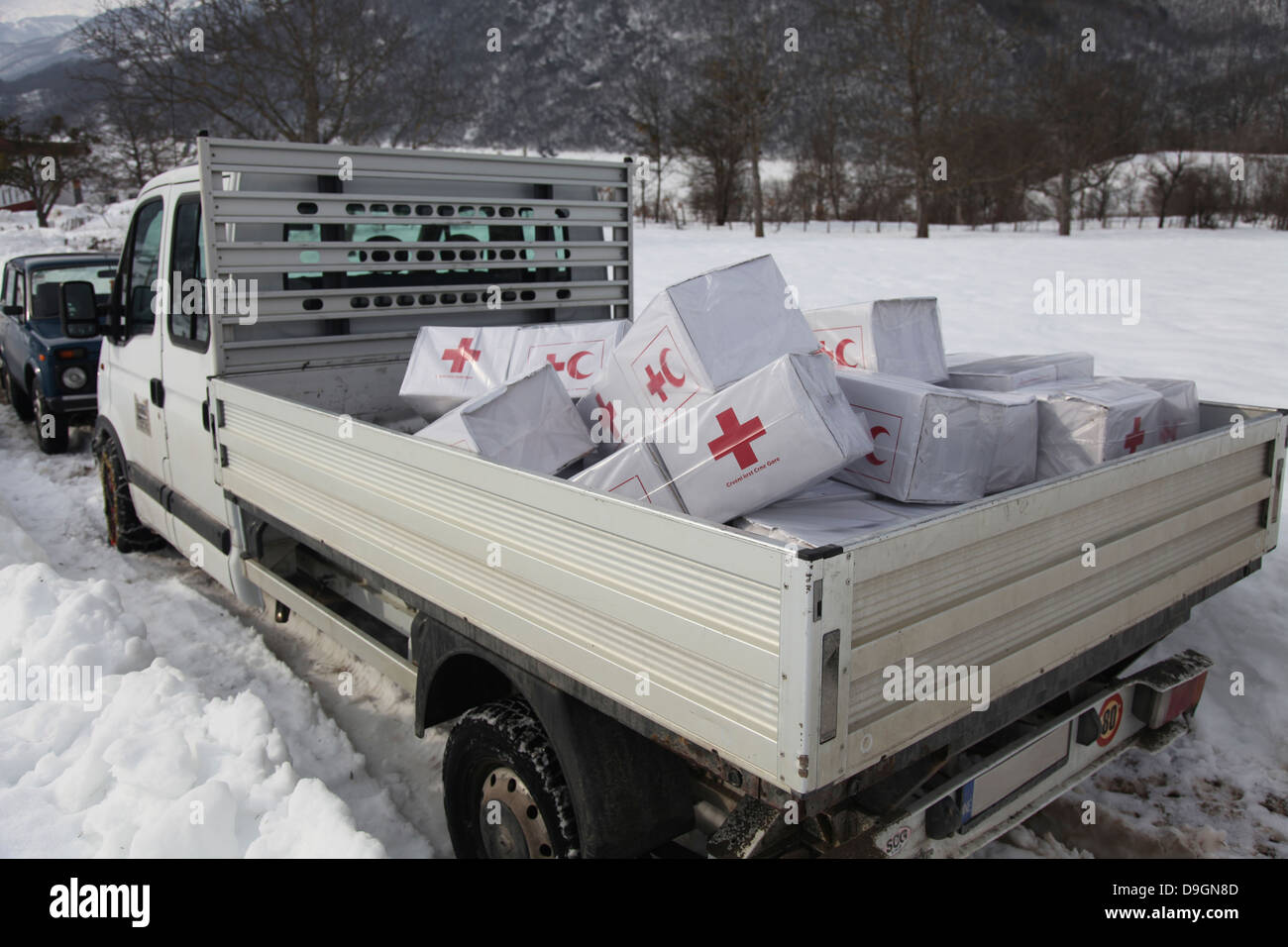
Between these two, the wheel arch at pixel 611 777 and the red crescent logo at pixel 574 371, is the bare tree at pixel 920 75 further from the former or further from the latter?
the wheel arch at pixel 611 777

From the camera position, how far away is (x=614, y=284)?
577 cm

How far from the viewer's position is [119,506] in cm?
621

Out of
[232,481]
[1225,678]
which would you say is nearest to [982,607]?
[1225,678]

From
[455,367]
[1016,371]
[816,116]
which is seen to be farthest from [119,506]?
[816,116]

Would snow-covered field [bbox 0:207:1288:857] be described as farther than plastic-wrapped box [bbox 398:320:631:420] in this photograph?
No

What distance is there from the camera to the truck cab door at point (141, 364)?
5.23m

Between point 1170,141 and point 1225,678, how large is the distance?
51334 mm

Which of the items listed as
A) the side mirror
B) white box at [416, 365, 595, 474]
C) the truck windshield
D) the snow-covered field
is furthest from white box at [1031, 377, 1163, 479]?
the truck windshield

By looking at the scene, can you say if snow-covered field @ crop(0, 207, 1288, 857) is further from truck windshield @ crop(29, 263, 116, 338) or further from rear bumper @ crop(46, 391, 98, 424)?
truck windshield @ crop(29, 263, 116, 338)

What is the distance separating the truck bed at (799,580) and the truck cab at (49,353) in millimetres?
6621

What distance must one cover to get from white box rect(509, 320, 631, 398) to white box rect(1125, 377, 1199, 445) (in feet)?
7.16

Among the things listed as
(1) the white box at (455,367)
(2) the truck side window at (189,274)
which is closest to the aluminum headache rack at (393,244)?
(2) the truck side window at (189,274)

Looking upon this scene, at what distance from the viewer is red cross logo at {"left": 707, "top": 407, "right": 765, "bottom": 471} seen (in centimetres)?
264
